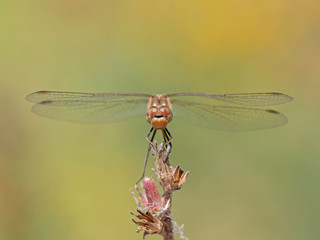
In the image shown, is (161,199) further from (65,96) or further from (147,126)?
(147,126)

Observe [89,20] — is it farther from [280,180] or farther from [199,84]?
[280,180]

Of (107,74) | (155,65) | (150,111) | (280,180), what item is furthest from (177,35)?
(150,111)

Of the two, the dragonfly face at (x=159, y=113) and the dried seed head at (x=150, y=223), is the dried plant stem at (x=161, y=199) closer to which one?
the dried seed head at (x=150, y=223)

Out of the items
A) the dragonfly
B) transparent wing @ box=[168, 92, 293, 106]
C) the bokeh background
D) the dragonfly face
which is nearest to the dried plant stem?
the dragonfly face

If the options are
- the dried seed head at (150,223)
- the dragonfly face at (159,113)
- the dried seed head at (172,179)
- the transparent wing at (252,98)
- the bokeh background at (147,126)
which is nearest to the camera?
the dried seed head at (150,223)

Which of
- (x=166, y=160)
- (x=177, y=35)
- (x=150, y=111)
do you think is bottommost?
(x=166, y=160)

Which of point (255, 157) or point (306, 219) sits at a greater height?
point (255, 157)

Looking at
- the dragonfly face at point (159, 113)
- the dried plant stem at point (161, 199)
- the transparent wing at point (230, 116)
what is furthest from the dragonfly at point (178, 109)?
the dried plant stem at point (161, 199)

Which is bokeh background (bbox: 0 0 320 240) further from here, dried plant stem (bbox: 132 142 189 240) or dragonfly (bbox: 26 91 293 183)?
dried plant stem (bbox: 132 142 189 240)
